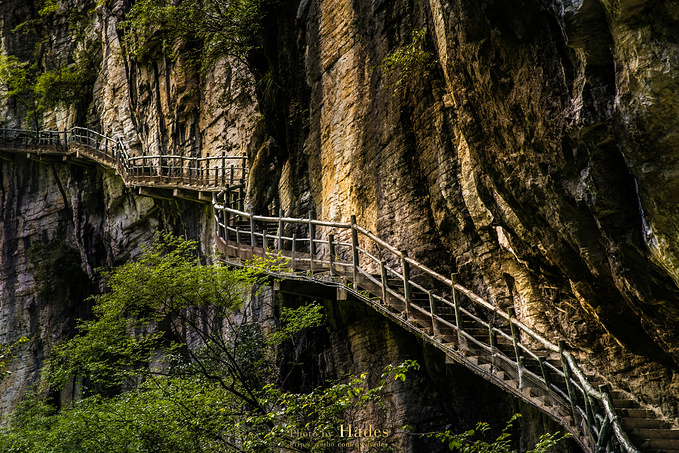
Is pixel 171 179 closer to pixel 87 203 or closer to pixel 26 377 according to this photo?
pixel 87 203

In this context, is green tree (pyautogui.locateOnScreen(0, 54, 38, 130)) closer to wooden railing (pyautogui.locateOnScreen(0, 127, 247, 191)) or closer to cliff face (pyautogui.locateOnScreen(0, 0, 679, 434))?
wooden railing (pyautogui.locateOnScreen(0, 127, 247, 191))

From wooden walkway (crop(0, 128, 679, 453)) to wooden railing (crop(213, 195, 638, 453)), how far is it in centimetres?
1

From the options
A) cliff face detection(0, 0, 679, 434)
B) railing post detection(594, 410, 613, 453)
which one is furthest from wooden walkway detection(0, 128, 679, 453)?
cliff face detection(0, 0, 679, 434)

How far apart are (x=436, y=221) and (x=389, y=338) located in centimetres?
234

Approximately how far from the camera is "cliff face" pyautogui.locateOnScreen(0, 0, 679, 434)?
6.06 metres

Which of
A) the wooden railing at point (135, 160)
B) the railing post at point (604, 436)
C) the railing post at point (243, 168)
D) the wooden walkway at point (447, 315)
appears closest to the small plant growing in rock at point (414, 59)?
the wooden walkway at point (447, 315)

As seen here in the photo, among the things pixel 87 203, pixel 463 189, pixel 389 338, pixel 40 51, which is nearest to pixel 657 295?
pixel 463 189

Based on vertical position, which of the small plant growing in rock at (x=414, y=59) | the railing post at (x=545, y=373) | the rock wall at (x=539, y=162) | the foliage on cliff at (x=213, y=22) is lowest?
the railing post at (x=545, y=373)

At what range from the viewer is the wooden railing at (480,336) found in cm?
677

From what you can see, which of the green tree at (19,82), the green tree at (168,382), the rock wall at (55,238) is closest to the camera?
the green tree at (168,382)

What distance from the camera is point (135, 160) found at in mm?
22844

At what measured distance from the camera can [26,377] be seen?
79.0 ft

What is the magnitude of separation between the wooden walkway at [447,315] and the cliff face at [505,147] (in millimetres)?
586

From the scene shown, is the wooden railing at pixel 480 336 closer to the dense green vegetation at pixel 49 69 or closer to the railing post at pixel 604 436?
the railing post at pixel 604 436
